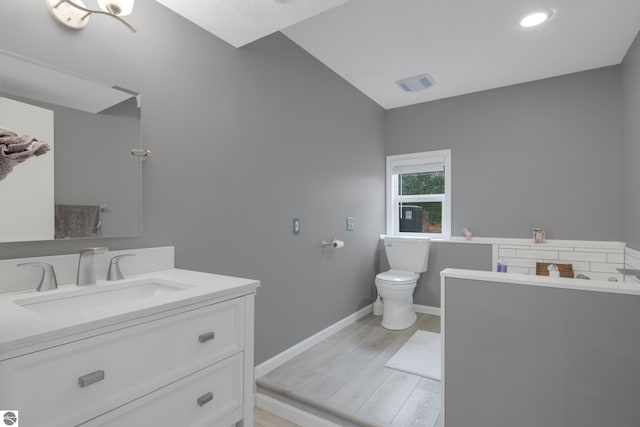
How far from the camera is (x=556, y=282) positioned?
1277 mm

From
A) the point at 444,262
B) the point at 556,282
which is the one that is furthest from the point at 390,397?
the point at 444,262

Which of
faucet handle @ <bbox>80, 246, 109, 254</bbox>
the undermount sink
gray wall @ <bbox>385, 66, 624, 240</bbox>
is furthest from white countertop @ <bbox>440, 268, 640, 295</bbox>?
gray wall @ <bbox>385, 66, 624, 240</bbox>

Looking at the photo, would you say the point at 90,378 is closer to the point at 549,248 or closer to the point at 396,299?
the point at 396,299

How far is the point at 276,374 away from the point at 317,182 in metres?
1.47

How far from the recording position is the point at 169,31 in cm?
159

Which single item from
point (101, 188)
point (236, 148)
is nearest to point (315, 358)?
point (236, 148)

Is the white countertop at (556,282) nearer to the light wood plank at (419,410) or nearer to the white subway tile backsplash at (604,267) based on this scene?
the light wood plank at (419,410)

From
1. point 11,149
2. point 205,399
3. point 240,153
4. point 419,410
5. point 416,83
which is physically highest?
point 416,83

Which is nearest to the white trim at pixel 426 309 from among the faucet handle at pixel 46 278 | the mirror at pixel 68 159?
the mirror at pixel 68 159

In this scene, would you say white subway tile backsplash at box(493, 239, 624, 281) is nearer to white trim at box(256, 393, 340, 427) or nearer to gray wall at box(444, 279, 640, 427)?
gray wall at box(444, 279, 640, 427)

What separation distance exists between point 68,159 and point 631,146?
3.64m

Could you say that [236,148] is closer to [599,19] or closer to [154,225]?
[154,225]

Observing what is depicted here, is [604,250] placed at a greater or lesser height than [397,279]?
greater

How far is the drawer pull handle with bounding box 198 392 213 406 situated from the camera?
1.06m
